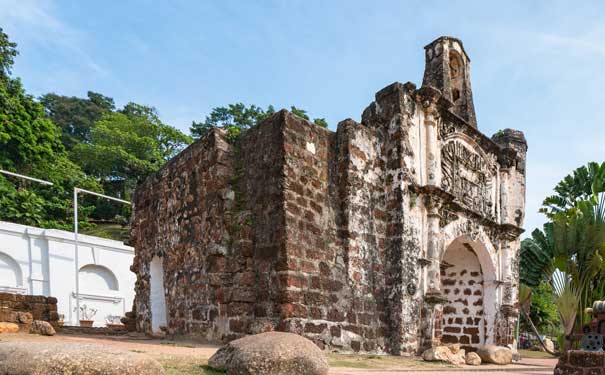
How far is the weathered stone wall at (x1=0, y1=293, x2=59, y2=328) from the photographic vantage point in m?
8.89

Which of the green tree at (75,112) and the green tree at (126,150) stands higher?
the green tree at (75,112)

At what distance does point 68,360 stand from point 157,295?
25.9 feet

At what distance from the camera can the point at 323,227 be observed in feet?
28.2

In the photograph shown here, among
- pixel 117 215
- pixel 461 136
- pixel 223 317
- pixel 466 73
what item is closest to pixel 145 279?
pixel 223 317

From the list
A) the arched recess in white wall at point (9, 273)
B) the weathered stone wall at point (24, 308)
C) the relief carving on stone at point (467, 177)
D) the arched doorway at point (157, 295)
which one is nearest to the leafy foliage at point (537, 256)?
the relief carving on stone at point (467, 177)

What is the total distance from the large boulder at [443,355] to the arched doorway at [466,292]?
3441 millimetres

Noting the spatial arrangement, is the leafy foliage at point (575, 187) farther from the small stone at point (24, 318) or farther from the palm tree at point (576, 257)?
the small stone at point (24, 318)

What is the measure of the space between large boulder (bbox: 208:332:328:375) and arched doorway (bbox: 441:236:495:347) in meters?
7.39

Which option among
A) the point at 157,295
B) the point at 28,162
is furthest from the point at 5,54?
the point at 157,295

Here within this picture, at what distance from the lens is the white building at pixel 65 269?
59.6ft

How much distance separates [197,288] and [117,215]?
2273 cm

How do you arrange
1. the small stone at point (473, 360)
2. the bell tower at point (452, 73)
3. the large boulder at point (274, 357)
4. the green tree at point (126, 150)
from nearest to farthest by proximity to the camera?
the large boulder at point (274, 357) → the small stone at point (473, 360) → the bell tower at point (452, 73) → the green tree at point (126, 150)

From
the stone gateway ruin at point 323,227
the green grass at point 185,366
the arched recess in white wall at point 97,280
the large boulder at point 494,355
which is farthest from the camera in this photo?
the arched recess in white wall at point 97,280

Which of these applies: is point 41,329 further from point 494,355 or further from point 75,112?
point 75,112
